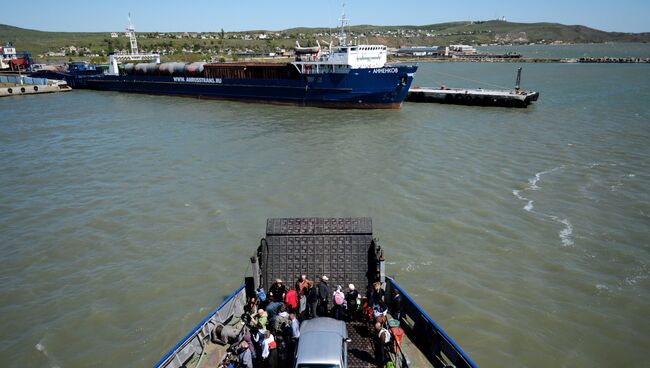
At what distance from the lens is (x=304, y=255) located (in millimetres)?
10773

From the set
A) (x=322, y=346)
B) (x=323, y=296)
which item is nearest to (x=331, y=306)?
(x=323, y=296)

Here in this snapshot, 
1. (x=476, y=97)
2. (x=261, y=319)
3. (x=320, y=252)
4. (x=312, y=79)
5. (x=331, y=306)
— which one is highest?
(x=312, y=79)

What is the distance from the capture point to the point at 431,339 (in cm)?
941

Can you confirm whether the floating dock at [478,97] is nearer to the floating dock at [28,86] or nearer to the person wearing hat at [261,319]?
the person wearing hat at [261,319]

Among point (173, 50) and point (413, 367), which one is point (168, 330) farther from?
point (173, 50)

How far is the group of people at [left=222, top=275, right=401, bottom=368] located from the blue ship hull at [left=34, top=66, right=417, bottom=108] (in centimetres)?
3991

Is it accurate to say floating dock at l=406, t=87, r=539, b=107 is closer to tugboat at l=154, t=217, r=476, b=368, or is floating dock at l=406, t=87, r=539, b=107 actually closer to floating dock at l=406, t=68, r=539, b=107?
floating dock at l=406, t=68, r=539, b=107

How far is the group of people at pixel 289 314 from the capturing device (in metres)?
8.49

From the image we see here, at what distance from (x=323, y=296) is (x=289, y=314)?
0.92 metres

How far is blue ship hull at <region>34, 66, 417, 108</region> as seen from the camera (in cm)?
4719

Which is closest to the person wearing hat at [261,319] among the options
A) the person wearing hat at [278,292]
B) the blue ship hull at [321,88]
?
the person wearing hat at [278,292]

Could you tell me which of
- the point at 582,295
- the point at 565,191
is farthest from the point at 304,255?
the point at 565,191

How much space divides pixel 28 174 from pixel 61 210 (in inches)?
356

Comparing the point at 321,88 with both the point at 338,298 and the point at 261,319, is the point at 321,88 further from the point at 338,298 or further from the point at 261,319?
the point at 261,319
